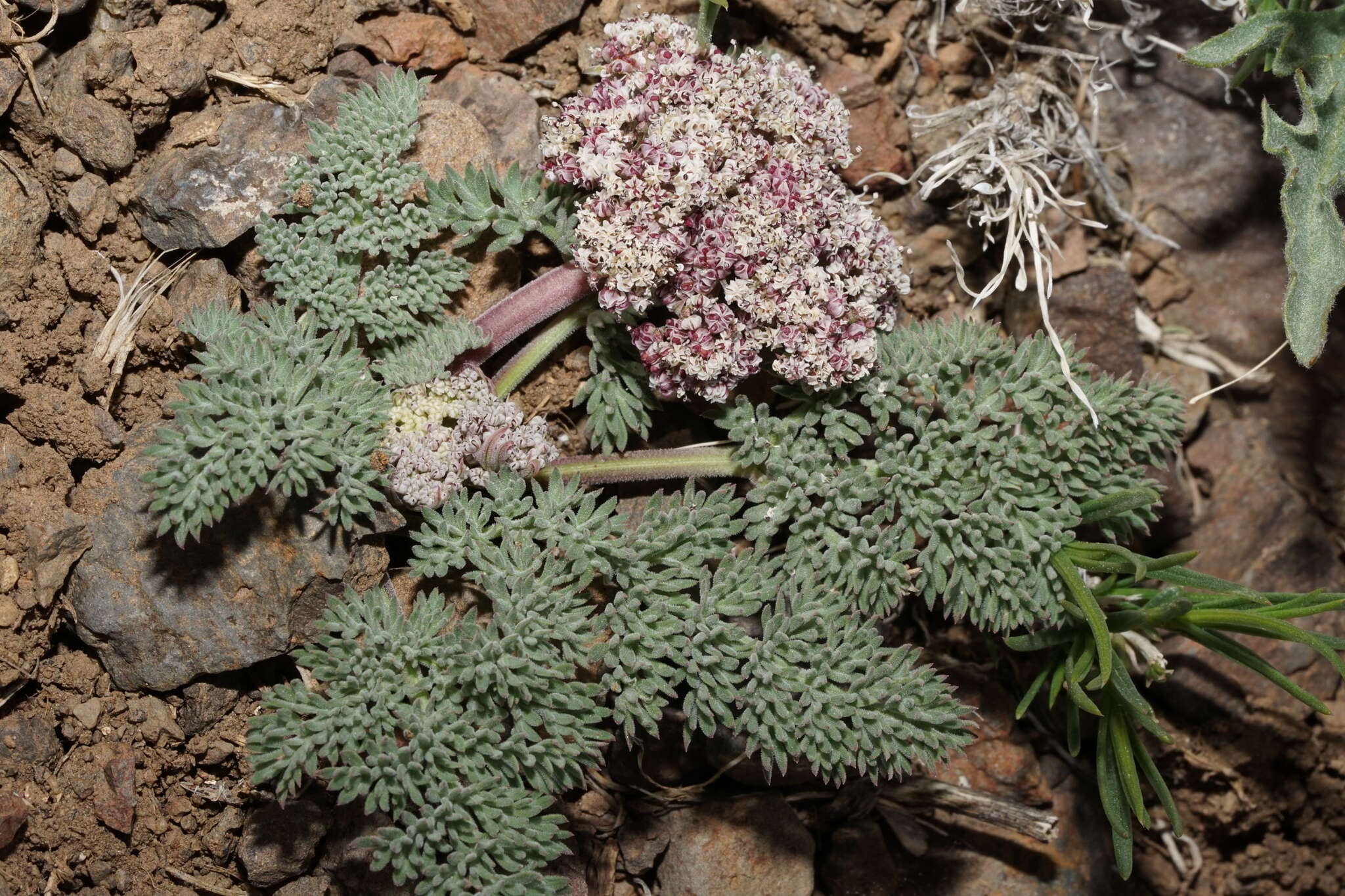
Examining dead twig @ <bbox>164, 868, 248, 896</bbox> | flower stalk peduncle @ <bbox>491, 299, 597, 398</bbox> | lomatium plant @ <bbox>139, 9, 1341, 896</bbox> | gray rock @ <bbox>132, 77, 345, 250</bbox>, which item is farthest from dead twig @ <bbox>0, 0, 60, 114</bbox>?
dead twig @ <bbox>164, 868, 248, 896</bbox>

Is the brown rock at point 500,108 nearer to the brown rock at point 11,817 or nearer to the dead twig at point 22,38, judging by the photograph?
the dead twig at point 22,38

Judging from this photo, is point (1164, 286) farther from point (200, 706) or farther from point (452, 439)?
point (200, 706)

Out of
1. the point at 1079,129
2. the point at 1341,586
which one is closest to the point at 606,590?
the point at 1079,129

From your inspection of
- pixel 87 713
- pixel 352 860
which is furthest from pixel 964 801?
pixel 87 713

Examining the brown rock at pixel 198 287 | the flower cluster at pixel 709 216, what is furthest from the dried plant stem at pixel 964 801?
the brown rock at pixel 198 287

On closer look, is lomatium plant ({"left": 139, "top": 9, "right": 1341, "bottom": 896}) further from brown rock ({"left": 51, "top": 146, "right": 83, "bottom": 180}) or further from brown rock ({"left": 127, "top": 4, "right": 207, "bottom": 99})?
brown rock ({"left": 51, "top": 146, "right": 83, "bottom": 180})

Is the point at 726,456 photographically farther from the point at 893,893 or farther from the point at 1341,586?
the point at 1341,586
